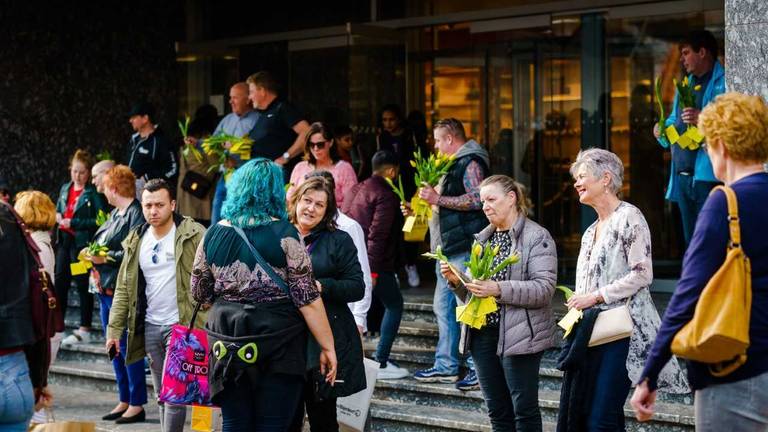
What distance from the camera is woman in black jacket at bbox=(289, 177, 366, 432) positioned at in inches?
230

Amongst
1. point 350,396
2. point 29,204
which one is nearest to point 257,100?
point 29,204

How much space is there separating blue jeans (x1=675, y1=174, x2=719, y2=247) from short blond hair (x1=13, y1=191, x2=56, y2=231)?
437 cm

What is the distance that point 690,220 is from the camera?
7875mm

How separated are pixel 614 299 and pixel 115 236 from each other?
4.24 metres

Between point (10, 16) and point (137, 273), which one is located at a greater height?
point (10, 16)

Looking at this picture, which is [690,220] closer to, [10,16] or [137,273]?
[137,273]

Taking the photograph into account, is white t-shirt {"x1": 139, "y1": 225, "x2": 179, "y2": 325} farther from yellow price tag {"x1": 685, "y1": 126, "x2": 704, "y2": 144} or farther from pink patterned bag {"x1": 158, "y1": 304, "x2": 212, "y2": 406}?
yellow price tag {"x1": 685, "y1": 126, "x2": 704, "y2": 144}

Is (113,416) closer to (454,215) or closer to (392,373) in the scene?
(392,373)

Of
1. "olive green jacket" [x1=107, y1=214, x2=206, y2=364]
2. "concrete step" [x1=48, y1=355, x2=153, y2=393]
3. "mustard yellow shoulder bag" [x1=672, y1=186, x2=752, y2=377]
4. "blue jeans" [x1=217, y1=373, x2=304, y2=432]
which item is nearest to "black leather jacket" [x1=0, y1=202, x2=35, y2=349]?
"blue jeans" [x1=217, y1=373, x2=304, y2=432]

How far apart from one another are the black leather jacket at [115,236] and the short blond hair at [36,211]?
1.64 feet

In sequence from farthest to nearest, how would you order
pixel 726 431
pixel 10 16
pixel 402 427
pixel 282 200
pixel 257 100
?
pixel 10 16 < pixel 257 100 < pixel 402 427 < pixel 282 200 < pixel 726 431

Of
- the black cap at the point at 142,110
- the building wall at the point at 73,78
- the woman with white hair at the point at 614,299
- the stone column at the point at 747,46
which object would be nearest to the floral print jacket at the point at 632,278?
the woman with white hair at the point at 614,299

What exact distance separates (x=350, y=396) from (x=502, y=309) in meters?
1.06

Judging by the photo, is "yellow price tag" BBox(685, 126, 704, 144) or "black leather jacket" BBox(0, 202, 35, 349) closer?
"black leather jacket" BBox(0, 202, 35, 349)
